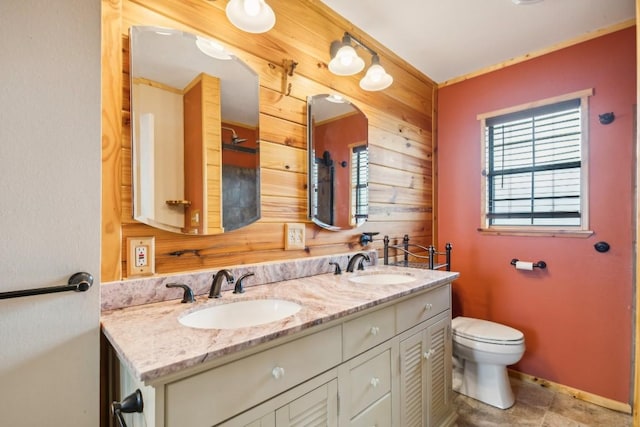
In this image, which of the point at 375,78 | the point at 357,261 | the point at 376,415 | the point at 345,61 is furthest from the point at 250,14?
the point at 376,415

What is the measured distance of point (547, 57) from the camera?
227 cm

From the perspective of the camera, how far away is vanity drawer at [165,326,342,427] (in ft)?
2.38

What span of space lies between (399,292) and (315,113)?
3.51 feet

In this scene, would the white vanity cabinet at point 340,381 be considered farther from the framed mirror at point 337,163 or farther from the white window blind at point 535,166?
the white window blind at point 535,166

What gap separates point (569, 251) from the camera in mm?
2156

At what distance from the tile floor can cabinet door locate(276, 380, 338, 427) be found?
1.23m

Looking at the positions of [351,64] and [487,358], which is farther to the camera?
[487,358]

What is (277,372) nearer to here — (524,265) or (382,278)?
(382,278)

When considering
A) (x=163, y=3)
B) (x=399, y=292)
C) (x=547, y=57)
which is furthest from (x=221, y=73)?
(x=547, y=57)

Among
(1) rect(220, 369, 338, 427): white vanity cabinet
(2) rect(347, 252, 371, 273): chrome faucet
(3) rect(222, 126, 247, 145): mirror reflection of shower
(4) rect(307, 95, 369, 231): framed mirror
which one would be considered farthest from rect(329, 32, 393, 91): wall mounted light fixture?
(1) rect(220, 369, 338, 427): white vanity cabinet

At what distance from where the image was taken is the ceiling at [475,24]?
184cm

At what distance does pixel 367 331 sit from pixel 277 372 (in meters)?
0.45

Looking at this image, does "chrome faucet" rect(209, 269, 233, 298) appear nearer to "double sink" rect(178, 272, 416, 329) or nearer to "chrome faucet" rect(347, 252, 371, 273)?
"double sink" rect(178, 272, 416, 329)

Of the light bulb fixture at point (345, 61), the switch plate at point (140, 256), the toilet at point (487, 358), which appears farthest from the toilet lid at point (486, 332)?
the switch plate at point (140, 256)
